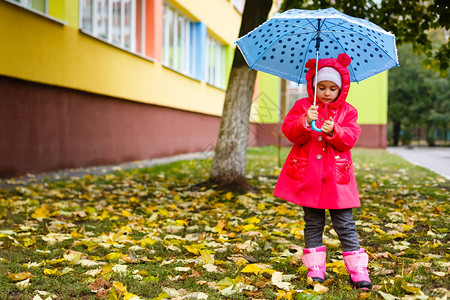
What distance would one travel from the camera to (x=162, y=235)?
4.01m

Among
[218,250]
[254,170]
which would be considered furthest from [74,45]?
[218,250]

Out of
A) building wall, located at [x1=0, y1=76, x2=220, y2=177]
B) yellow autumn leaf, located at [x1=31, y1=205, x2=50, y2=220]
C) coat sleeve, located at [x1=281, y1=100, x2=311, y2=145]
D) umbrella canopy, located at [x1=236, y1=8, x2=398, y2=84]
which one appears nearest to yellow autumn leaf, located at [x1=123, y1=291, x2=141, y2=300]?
coat sleeve, located at [x1=281, y1=100, x2=311, y2=145]

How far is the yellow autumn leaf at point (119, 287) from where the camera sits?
2527 millimetres

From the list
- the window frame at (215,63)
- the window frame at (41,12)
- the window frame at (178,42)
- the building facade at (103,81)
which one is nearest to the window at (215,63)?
the window frame at (215,63)

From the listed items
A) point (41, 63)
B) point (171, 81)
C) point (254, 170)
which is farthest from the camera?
point (171, 81)

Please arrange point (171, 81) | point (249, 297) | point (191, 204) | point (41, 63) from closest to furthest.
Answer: point (249, 297)
point (191, 204)
point (41, 63)
point (171, 81)

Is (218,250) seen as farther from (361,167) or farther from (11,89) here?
(361,167)

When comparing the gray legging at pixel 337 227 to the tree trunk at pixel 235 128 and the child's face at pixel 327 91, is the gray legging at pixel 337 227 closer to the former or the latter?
the child's face at pixel 327 91

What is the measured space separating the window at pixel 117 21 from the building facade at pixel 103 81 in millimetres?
24

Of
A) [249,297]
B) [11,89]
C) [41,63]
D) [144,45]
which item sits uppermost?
[144,45]

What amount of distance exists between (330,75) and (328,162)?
0.53 meters

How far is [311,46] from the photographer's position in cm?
324

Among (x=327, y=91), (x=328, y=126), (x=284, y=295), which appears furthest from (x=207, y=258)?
(x=327, y=91)

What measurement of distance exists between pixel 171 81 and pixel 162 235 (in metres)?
9.73
